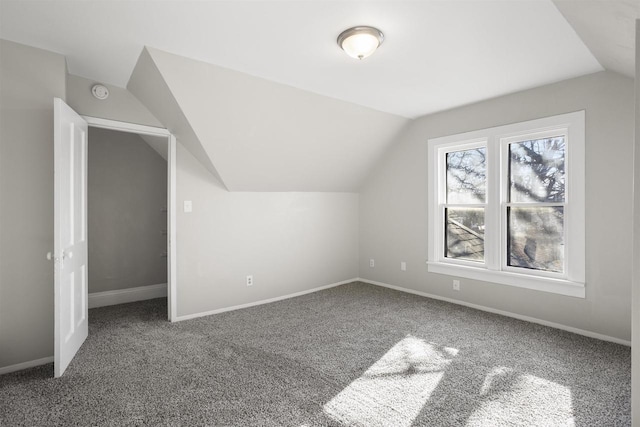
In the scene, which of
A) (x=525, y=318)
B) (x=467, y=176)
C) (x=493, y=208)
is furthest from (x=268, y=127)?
(x=525, y=318)

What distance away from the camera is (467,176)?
13.5ft

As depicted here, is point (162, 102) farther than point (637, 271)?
Yes

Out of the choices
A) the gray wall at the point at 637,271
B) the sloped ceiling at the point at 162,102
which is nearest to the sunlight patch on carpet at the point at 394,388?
the gray wall at the point at 637,271

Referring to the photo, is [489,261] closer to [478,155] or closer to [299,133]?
[478,155]

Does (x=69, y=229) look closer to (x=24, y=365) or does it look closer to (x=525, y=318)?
(x=24, y=365)

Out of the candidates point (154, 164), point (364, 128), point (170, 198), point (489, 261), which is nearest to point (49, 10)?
point (170, 198)

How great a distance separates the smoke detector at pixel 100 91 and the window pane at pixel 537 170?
4.04m

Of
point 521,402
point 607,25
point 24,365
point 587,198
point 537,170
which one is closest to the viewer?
point 607,25

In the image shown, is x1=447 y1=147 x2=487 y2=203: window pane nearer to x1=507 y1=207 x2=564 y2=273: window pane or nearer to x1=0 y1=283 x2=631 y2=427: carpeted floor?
x1=507 y1=207 x2=564 y2=273: window pane

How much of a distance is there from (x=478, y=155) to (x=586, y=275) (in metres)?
1.62

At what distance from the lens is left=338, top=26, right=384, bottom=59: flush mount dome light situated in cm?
223

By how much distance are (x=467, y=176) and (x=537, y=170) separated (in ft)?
2.49

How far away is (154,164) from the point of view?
4.58 meters

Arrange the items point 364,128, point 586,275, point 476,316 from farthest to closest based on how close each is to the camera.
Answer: point 364,128 → point 476,316 → point 586,275
